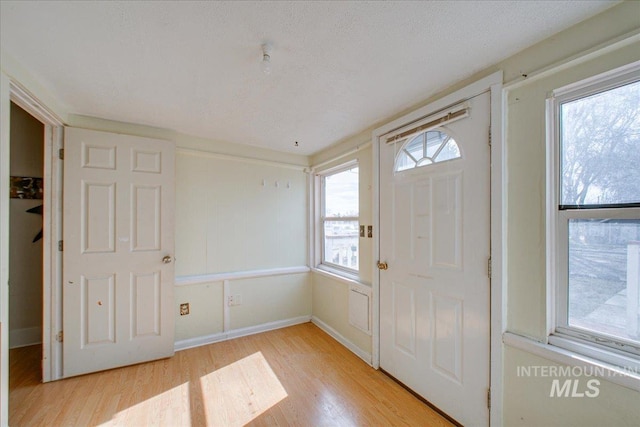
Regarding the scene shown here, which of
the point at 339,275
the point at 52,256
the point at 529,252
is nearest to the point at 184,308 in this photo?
the point at 52,256

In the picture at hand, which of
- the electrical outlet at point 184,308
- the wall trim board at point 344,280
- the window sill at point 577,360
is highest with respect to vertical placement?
the window sill at point 577,360

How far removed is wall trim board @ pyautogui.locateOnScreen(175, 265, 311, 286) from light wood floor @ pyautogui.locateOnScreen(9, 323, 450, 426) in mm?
710

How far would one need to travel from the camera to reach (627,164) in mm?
1109

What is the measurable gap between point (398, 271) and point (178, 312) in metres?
2.26

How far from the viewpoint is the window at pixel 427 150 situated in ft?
5.70

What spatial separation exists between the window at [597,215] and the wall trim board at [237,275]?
8.32 ft

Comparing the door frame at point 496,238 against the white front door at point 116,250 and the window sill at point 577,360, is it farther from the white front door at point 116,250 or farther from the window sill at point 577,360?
the white front door at point 116,250

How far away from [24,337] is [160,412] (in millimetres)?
2225

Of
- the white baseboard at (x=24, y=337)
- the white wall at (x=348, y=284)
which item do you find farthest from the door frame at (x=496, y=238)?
the white baseboard at (x=24, y=337)

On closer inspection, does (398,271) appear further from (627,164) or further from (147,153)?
(147,153)

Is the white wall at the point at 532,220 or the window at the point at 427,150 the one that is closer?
the white wall at the point at 532,220

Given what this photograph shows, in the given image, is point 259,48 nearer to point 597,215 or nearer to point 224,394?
point 597,215

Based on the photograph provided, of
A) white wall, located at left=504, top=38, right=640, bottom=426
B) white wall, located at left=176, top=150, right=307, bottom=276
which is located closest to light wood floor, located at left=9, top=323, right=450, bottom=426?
white wall, located at left=504, top=38, right=640, bottom=426

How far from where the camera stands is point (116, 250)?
2.29 metres
